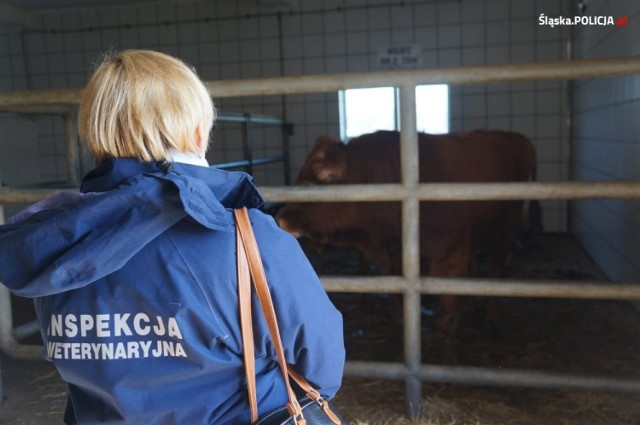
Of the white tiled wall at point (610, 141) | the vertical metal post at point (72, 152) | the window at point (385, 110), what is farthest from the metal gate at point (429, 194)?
the window at point (385, 110)

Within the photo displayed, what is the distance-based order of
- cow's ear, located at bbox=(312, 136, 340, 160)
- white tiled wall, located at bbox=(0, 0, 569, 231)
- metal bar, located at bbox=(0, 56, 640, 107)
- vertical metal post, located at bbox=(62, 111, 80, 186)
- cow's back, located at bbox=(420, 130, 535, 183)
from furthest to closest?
1. white tiled wall, located at bbox=(0, 0, 569, 231)
2. cow's back, located at bbox=(420, 130, 535, 183)
3. cow's ear, located at bbox=(312, 136, 340, 160)
4. vertical metal post, located at bbox=(62, 111, 80, 186)
5. metal bar, located at bbox=(0, 56, 640, 107)

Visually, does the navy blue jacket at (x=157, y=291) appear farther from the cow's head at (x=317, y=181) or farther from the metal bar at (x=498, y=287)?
the cow's head at (x=317, y=181)

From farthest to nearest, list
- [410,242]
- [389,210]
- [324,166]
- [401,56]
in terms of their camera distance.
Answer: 1. [401,56]
2. [389,210]
3. [324,166]
4. [410,242]

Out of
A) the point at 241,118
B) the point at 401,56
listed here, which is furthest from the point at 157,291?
the point at 401,56

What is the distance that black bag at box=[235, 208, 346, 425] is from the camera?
1.02 m

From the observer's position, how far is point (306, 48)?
6.70 meters

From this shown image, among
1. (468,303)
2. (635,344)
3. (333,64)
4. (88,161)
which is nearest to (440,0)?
(333,64)

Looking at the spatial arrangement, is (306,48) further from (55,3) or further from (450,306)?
(450,306)

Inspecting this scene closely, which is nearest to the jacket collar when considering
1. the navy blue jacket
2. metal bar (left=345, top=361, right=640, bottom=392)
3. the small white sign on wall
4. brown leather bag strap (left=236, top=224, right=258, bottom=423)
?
the navy blue jacket

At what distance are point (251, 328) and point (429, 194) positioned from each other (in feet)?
4.23

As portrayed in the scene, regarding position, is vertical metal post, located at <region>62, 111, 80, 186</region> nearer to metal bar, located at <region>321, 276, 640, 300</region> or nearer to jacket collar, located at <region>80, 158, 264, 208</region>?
metal bar, located at <region>321, 276, 640, 300</region>

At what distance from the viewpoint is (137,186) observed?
100cm

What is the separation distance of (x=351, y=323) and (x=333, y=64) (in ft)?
11.6

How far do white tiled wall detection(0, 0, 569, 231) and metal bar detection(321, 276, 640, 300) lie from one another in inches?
177
